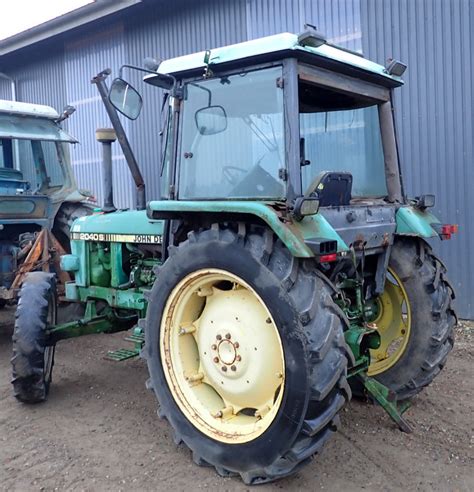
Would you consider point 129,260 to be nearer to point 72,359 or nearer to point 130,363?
point 130,363

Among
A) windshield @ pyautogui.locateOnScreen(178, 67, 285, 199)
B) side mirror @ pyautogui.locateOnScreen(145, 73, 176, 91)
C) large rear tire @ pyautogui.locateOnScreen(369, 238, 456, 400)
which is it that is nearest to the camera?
windshield @ pyautogui.locateOnScreen(178, 67, 285, 199)

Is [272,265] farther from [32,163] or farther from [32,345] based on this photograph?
[32,163]

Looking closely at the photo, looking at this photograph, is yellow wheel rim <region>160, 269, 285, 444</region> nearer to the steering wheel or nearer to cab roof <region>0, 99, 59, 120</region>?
the steering wheel

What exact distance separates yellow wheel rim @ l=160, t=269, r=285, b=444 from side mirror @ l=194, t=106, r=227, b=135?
87cm

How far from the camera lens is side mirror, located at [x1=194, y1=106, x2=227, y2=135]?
320cm

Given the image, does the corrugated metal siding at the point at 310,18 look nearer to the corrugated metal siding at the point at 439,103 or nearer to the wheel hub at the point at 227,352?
the corrugated metal siding at the point at 439,103

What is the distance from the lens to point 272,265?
2725 millimetres

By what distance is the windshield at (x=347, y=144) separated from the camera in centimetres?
376

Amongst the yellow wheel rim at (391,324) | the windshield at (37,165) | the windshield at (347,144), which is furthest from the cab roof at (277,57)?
the windshield at (37,165)

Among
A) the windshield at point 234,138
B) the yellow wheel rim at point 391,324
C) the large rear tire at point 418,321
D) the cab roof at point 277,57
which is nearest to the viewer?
the cab roof at point 277,57

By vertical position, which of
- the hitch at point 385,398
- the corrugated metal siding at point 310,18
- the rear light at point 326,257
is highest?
the corrugated metal siding at point 310,18

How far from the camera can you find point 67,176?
657 centimetres

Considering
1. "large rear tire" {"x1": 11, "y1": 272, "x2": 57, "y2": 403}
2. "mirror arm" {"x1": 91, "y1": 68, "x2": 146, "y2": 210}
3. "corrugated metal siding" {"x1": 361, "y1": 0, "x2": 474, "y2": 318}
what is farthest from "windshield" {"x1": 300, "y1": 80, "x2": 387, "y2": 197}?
"corrugated metal siding" {"x1": 361, "y1": 0, "x2": 474, "y2": 318}

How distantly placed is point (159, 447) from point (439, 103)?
4.78 meters
